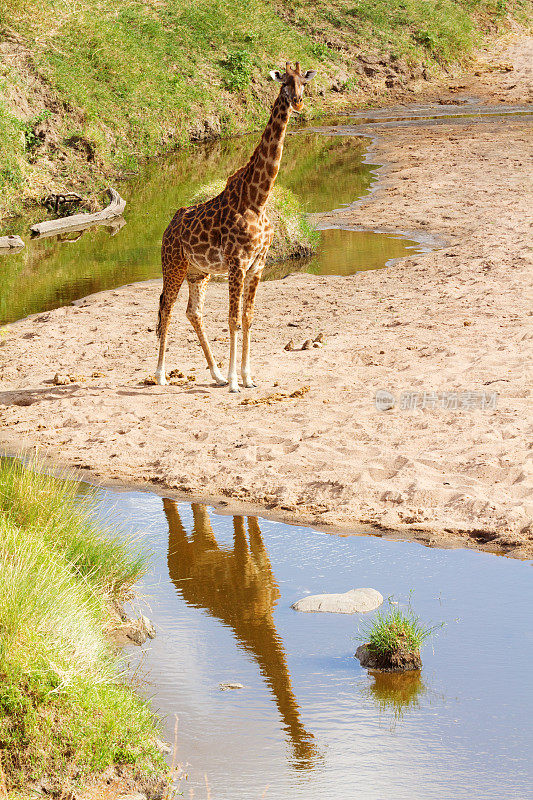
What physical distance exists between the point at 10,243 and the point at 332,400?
41.1ft

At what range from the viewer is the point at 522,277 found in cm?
1527

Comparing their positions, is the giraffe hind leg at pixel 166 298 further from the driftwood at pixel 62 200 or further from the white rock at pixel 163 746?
the driftwood at pixel 62 200

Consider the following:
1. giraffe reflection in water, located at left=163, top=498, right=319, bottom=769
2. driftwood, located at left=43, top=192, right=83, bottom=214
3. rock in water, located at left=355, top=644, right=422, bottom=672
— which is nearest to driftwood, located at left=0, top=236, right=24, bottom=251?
driftwood, located at left=43, top=192, right=83, bottom=214

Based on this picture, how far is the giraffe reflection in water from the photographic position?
5.79 metres

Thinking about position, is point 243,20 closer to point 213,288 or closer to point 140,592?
point 213,288

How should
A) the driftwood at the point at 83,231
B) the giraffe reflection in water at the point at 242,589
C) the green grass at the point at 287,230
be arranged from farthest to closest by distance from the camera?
the driftwood at the point at 83,231
the green grass at the point at 287,230
the giraffe reflection in water at the point at 242,589

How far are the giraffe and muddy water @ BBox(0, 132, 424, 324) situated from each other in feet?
18.0

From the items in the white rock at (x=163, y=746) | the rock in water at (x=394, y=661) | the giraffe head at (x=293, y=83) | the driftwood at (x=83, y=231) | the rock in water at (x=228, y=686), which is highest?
the giraffe head at (x=293, y=83)

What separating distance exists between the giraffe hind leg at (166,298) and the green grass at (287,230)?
712 cm

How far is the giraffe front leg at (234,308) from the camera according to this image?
11.1 metres

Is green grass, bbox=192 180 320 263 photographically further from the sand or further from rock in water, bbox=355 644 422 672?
rock in water, bbox=355 644 422 672

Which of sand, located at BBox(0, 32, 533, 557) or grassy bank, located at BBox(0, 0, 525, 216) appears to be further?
grassy bank, located at BBox(0, 0, 525, 216)

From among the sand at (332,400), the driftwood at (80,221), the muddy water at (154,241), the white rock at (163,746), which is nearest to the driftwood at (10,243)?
the muddy water at (154,241)

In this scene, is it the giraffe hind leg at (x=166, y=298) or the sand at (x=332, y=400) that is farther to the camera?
the giraffe hind leg at (x=166, y=298)
